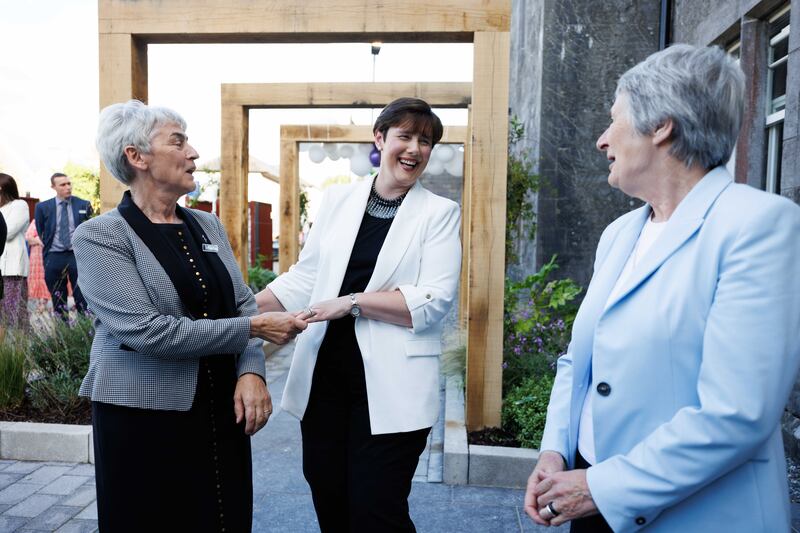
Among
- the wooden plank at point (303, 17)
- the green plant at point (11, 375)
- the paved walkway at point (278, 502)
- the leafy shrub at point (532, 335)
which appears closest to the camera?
the paved walkway at point (278, 502)

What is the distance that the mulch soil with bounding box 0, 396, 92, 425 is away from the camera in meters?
4.52

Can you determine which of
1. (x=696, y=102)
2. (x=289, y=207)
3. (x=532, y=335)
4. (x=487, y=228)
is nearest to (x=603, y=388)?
(x=696, y=102)

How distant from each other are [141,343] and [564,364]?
1278 mm

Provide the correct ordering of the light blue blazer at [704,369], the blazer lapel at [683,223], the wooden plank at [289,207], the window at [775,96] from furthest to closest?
1. the wooden plank at [289,207]
2. the window at [775,96]
3. the blazer lapel at [683,223]
4. the light blue blazer at [704,369]

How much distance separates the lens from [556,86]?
28.7ft

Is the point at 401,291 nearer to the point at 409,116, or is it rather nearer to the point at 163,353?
the point at 409,116

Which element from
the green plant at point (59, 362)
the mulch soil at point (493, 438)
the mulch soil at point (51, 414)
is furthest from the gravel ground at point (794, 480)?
the green plant at point (59, 362)

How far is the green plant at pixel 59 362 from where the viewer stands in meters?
4.60

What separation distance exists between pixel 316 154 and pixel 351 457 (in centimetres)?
1058

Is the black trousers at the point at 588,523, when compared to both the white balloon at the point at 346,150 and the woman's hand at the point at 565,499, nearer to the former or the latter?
the woman's hand at the point at 565,499

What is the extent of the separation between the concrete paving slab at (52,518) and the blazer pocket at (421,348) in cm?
233

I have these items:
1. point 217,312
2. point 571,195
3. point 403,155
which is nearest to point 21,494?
point 217,312

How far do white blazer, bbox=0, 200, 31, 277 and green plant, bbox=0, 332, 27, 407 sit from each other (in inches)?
123

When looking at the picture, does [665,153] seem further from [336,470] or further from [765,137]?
[765,137]
